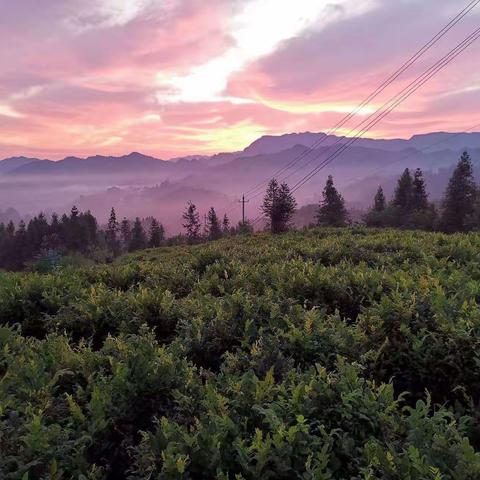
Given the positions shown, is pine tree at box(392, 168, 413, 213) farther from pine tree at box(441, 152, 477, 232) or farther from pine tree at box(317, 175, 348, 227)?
pine tree at box(317, 175, 348, 227)

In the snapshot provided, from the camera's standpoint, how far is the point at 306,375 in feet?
11.9

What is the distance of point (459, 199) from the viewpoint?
239 ft

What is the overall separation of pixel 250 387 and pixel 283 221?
53.7 metres

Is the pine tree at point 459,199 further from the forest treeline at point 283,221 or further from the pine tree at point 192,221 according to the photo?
the pine tree at point 192,221

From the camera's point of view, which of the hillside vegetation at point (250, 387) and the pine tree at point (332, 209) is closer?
the hillside vegetation at point (250, 387)

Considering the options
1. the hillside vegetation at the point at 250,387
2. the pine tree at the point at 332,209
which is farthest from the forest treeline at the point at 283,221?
the hillside vegetation at the point at 250,387

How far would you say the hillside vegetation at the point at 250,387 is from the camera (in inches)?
111

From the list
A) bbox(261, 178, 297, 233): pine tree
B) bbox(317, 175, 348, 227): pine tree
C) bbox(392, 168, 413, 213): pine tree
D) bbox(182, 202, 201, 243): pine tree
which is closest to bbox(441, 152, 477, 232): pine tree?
bbox(392, 168, 413, 213): pine tree

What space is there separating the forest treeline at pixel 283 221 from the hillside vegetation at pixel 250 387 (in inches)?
831

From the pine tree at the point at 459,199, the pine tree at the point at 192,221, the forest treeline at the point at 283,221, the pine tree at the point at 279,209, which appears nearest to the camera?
the pine tree at the point at 279,209

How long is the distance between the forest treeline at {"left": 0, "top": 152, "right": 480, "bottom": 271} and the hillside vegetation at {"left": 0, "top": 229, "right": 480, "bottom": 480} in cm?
2110

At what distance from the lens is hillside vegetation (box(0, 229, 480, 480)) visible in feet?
9.27

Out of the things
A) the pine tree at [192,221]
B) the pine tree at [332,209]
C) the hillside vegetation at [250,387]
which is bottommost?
the pine tree at [192,221]

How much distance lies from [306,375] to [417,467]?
45.9 inches
